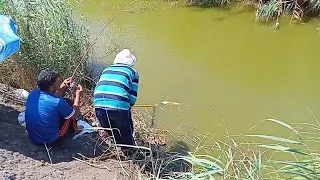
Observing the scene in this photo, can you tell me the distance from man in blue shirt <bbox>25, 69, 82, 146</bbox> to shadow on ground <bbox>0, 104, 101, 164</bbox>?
8 centimetres

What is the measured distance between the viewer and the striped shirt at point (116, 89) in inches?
168

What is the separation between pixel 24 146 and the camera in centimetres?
429

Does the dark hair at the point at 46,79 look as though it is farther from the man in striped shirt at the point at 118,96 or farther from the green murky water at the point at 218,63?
the green murky water at the point at 218,63

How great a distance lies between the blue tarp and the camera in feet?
13.3

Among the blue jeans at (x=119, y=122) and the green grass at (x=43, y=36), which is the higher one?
the green grass at (x=43, y=36)

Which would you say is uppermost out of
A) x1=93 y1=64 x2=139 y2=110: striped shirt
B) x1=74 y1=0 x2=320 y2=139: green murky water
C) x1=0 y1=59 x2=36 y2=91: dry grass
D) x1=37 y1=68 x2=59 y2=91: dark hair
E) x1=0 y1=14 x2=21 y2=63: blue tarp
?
x1=0 y1=14 x2=21 y2=63: blue tarp

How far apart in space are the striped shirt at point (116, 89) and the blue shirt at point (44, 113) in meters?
0.29

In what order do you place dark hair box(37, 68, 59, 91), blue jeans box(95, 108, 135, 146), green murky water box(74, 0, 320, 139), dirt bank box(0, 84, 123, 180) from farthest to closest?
green murky water box(74, 0, 320, 139), blue jeans box(95, 108, 135, 146), dark hair box(37, 68, 59, 91), dirt bank box(0, 84, 123, 180)

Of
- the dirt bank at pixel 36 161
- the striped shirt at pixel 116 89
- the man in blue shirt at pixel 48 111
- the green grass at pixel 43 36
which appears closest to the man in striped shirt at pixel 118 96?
the striped shirt at pixel 116 89

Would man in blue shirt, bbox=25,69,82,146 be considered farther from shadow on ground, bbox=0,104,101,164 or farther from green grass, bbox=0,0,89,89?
green grass, bbox=0,0,89,89

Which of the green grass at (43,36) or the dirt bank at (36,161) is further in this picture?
the green grass at (43,36)

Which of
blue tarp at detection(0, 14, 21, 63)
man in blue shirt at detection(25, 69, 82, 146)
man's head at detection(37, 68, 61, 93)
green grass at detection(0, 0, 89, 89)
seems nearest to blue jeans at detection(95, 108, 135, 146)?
man in blue shirt at detection(25, 69, 82, 146)

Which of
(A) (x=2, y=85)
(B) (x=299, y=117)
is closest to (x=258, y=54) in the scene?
(B) (x=299, y=117)

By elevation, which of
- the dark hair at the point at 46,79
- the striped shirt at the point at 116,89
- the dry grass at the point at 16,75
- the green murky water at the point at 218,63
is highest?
the dark hair at the point at 46,79
